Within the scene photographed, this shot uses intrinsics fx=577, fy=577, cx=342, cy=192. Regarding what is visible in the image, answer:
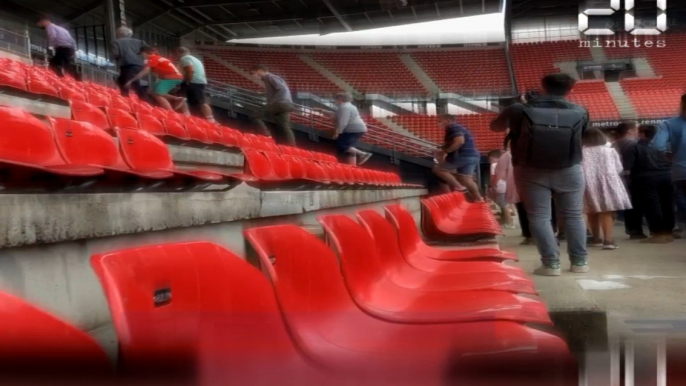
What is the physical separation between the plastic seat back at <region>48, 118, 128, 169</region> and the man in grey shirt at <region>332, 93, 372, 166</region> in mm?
4364

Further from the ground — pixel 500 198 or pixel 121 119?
pixel 121 119

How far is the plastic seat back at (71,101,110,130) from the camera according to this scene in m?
3.59

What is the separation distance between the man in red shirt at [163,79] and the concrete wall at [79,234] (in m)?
4.83

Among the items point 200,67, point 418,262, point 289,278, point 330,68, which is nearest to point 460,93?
point 330,68

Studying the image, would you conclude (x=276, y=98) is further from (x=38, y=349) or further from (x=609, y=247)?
(x=38, y=349)

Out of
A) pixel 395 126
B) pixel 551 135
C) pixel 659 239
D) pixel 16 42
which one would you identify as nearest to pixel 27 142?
pixel 551 135

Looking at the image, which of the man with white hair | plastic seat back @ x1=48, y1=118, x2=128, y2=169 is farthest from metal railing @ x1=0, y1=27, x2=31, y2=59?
plastic seat back @ x1=48, y1=118, x2=128, y2=169

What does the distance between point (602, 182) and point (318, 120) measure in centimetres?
678

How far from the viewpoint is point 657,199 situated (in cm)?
489

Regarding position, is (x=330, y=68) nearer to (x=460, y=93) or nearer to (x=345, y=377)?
(x=460, y=93)

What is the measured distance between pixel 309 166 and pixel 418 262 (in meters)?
2.19

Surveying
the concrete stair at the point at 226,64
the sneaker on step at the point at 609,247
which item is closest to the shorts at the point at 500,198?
the sneaker on step at the point at 609,247

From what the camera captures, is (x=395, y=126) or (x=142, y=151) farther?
(x=395, y=126)

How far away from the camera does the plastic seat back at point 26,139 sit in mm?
1779
